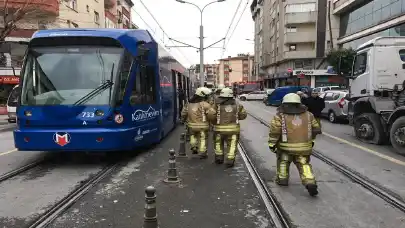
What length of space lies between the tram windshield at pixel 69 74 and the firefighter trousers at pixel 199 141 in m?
2.34

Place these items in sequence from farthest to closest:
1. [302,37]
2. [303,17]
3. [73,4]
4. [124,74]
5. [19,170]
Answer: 1. [302,37]
2. [303,17]
3. [73,4]
4. [124,74]
5. [19,170]

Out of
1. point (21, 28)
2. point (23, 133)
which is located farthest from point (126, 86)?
point (21, 28)

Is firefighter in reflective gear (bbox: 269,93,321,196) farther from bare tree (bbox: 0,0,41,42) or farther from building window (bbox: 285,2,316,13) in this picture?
building window (bbox: 285,2,316,13)

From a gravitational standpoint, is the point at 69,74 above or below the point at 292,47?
below

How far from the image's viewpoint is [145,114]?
30.0 feet

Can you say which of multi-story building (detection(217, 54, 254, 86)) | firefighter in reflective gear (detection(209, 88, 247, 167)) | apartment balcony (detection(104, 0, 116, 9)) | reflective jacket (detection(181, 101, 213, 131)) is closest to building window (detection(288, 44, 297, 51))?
apartment balcony (detection(104, 0, 116, 9))

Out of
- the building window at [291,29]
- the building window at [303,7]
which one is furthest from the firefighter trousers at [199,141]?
the building window at [291,29]

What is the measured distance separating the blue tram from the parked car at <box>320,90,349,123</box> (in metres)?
12.5

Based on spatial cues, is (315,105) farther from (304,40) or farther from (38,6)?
(304,40)

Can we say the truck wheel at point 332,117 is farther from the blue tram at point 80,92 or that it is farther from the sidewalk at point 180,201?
the blue tram at point 80,92

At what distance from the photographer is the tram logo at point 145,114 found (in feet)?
28.2

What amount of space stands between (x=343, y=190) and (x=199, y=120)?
3895 millimetres

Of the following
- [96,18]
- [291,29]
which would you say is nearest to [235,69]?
[291,29]

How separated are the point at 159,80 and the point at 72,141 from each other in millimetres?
3374
